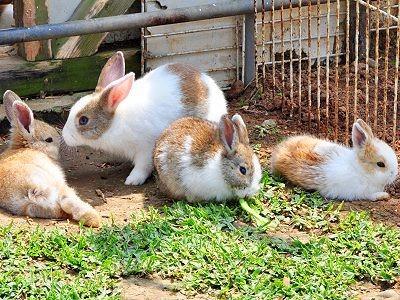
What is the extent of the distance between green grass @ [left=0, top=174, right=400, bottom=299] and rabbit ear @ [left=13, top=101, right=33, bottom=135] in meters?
1.22

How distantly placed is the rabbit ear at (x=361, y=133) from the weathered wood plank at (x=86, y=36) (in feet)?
8.40

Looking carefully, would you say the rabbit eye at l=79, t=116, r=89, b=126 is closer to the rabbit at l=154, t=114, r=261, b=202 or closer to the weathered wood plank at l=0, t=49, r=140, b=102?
the rabbit at l=154, t=114, r=261, b=202

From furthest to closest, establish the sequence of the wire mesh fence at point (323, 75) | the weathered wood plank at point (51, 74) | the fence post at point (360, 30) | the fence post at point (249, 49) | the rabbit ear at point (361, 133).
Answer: the fence post at point (360, 30) < the fence post at point (249, 49) < the weathered wood plank at point (51, 74) < the wire mesh fence at point (323, 75) < the rabbit ear at point (361, 133)

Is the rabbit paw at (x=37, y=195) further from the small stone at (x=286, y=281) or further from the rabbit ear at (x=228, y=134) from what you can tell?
the small stone at (x=286, y=281)

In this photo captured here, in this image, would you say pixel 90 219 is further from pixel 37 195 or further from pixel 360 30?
pixel 360 30

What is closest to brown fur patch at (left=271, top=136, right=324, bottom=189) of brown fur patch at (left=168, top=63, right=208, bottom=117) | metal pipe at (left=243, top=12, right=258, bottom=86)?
brown fur patch at (left=168, top=63, right=208, bottom=117)

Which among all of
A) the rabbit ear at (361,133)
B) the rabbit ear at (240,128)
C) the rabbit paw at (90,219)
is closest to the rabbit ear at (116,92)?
the rabbit ear at (240,128)

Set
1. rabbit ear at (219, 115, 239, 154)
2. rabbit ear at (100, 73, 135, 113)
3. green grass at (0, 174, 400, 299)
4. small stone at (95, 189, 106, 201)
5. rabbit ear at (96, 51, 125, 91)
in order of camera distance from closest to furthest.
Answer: green grass at (0, 174, 400, 299) < rabbit ear at (219, 115, 239, 154) < small stone at (95, 189, 106, 201) < rabbit ear at (100, 73, 135, 113) < rabbit ear at (96, 51, 125, 91)

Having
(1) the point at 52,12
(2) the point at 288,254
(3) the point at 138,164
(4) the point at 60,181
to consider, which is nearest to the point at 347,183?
(2) the point at 288,254

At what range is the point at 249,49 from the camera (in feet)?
27.4

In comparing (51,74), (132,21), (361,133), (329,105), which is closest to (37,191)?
(132,21)

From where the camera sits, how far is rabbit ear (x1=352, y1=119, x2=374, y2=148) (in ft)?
21.4

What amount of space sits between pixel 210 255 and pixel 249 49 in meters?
3.21

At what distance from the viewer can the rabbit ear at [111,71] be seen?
714 cm
